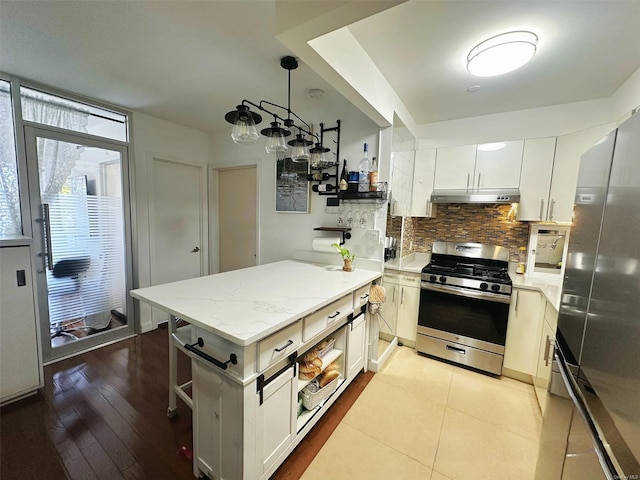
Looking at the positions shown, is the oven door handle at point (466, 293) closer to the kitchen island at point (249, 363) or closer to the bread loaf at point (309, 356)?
the kitchen island at point (249, 363)

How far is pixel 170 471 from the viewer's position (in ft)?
4.55

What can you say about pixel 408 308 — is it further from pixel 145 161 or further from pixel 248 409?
pixel 145 161

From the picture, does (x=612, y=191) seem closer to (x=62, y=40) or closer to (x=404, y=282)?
(x=404, y=282)

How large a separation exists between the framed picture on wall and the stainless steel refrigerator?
2.11 meters

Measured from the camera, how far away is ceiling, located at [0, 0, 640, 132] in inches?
50.5

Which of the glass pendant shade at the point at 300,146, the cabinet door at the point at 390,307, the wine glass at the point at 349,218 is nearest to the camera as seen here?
the glass pendant shade at the point at 300,146

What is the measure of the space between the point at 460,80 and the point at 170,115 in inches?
115

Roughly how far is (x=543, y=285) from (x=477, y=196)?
3.09ft

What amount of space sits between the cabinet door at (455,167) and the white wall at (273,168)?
85cm

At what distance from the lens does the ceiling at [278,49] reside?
1.28 metres

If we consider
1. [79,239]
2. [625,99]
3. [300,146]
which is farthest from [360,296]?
[79,239]

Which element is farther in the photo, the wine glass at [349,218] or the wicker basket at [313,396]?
the wine glass at [349,218]

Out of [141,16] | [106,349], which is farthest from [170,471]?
[141,16]

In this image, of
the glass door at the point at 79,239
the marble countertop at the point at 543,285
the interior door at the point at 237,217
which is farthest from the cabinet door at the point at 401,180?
the glass door at the point at 79,239
